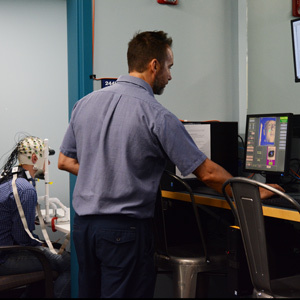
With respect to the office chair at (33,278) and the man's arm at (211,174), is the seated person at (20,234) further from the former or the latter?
the man's arm at (211,174)

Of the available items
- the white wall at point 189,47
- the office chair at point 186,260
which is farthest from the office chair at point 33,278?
the white wall at point 189,47

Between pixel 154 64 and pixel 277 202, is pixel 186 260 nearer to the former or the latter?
pixel 277 202

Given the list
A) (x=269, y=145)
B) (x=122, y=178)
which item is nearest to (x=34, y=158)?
(x=269, y=145)

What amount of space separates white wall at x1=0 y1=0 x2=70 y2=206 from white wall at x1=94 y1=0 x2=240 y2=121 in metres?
2.22

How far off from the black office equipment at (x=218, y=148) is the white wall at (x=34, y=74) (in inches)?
99.5

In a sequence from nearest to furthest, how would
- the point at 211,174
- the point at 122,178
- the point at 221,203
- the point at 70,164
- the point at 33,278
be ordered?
the point at 122,178, the point at 211,174, the point at 70,164, the point at 221,203, the point at 33,278

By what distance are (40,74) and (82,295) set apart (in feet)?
11.3

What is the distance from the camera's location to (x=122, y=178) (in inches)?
71.3

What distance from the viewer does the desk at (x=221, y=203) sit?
6.48 feet

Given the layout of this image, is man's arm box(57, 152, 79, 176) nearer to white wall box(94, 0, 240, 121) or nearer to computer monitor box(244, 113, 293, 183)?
white wall box(94, 0, 240, 121)

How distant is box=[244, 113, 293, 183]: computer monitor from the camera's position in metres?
2.55

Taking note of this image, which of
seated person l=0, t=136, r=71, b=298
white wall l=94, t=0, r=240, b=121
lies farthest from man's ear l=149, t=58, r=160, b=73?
seated person l=0, t=136, r=71, b=298

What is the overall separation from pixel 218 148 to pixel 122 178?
1.19 metres

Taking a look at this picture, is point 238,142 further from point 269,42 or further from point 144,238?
point 144,238
